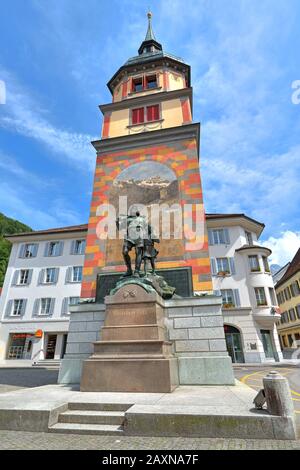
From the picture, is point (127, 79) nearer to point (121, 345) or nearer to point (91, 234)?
point (91, 234)

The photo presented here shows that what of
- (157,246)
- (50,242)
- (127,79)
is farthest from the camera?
(50,242)

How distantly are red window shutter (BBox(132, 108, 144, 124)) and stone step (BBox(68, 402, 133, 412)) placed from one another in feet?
48.7

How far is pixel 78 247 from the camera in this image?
29.5 m

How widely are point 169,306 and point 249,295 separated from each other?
18294 millimetres

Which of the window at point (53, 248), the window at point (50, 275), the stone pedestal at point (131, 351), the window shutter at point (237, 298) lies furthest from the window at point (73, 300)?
the stone pedestal at point (131, 351)

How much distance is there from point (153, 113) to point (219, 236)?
629 inches

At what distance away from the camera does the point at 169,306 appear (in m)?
9.41

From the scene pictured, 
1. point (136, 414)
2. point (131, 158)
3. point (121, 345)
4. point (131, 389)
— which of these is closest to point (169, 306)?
point (121, 345)

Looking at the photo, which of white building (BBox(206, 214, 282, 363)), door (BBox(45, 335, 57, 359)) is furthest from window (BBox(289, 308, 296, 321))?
door (BBox(45, 335, 57, 359))

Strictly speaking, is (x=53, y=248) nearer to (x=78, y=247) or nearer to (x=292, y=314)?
(x=78, y=247)

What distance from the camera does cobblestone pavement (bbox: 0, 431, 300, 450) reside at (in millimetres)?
3537

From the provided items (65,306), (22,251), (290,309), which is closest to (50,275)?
(65,306)

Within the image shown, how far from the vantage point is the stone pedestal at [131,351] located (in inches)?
254

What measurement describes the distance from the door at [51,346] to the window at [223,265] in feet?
60.1
